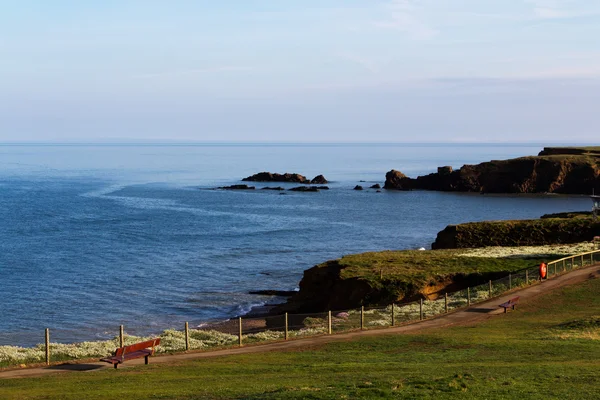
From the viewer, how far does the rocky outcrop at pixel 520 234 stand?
64.9 metres

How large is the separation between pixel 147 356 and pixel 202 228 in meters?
75.4

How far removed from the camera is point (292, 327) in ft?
116

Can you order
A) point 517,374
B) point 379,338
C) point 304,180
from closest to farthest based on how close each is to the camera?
1. point 517,374
2. point 379,338
3. point 304,180

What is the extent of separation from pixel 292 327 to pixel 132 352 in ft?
41.1

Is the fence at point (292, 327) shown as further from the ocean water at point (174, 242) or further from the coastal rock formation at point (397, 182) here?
the coastal rock formation at point (397, 182)

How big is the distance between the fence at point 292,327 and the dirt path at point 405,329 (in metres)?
0.75

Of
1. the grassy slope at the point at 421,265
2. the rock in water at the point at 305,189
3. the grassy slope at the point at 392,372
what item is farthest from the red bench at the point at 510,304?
the rock in water at the point at 305,189

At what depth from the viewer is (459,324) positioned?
3206 cm

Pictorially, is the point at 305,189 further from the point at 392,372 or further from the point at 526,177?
the point at 392,372

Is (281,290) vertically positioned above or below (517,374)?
below

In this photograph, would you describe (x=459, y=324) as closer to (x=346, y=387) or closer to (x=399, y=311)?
(x=399, y=311)

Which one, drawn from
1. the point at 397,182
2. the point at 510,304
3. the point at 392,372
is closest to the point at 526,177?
the point at 397,182

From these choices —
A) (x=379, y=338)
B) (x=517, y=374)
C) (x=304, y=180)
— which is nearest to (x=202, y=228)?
(x=379, y=338)

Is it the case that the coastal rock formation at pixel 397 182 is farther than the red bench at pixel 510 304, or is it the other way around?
the coastal rock formation at pixel 397 182
